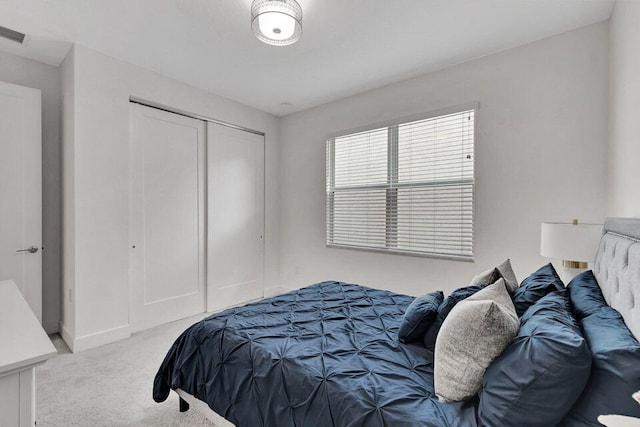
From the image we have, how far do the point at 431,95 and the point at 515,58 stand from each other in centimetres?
75

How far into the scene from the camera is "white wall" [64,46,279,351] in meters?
2.78

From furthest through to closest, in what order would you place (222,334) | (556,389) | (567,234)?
(567,234) → (222,334) → (556,389)

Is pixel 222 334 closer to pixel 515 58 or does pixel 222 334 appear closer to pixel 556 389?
pixel 556 389

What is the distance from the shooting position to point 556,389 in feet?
2.87

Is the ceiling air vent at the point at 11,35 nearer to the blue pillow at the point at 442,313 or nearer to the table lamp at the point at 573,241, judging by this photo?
the blue pillow at the point at 442,313

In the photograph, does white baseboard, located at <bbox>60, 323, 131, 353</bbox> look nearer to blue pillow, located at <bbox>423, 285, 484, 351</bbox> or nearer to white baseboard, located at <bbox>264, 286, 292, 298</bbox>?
white baseboard, located at <bbox>264, 286, 292, 298</bbox>

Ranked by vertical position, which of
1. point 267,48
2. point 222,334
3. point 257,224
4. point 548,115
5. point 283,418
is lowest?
point 283,418

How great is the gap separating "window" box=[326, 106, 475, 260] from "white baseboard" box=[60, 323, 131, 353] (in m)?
2.41

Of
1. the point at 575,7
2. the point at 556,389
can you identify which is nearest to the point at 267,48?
the point at 575,7

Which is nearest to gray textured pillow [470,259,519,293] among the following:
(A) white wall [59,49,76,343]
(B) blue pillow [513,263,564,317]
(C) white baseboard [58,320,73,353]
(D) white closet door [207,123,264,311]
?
(B) blue pillow [513,263,564,317]

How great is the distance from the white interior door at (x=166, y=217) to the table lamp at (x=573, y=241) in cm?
339

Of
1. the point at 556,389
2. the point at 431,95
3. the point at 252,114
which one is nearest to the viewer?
the point at 556,389

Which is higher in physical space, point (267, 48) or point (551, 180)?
point (267, 48)

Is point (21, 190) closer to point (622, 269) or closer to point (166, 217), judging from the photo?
point (166, 217)
